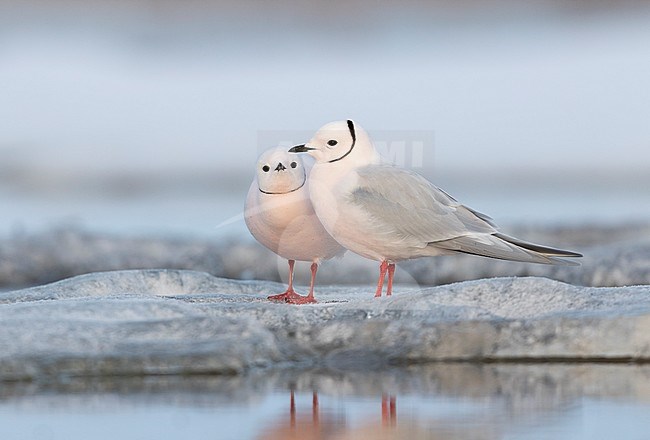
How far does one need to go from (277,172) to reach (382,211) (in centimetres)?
29

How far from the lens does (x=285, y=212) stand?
3.20 m

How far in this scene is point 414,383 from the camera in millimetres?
2346

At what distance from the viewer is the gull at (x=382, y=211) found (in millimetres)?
3053

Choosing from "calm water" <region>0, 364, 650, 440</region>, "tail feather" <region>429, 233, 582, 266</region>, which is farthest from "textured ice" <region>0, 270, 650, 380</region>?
"tail feather" <region>429, 233, 582, 266</region>

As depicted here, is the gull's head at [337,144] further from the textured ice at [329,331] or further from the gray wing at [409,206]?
the textured ice at [329,331]

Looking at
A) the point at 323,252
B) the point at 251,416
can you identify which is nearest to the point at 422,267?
the point at 323,252

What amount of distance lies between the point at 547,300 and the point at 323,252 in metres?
0.75

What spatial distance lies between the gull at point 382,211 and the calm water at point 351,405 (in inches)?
24.2

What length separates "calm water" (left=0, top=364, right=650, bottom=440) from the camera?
77.3 inches

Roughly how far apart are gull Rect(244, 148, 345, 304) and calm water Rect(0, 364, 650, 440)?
2.61 feet

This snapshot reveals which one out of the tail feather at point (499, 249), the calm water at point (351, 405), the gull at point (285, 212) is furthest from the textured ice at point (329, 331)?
the gull at point (285, 212)

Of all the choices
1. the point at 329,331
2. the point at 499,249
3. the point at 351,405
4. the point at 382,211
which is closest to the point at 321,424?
the point at 351,405

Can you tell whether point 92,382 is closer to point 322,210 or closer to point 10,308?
point 10,308

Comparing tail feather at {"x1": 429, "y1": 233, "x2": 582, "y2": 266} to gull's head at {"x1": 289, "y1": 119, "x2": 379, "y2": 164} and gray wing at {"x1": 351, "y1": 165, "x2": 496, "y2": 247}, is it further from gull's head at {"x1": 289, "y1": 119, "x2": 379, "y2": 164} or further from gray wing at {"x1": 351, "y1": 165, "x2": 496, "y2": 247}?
gull's head at {"x1": 289, "y1": 119, "x2": 379, "y2": 164}
